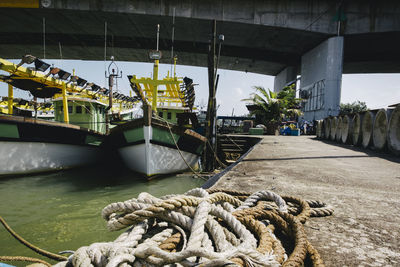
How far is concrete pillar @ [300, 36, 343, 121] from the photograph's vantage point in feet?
45.5

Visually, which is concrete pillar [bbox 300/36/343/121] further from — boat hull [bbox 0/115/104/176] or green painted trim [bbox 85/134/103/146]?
boat hull [bbox 0/115/104/176]

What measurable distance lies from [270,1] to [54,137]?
45.0 ft

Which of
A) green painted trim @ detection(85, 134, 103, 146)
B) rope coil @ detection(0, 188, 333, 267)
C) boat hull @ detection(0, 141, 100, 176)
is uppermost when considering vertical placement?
rope coil @ detection(0, 188, 333, 267)

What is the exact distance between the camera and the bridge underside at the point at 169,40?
13930 millimetres

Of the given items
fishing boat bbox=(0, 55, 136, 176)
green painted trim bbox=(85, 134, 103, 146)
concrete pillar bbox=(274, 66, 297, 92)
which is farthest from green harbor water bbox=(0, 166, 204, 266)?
concrete pillar bbox=(274, 66, 297, 92)

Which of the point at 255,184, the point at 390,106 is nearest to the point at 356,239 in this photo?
the point at 255,184

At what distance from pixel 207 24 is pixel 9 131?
12.5m

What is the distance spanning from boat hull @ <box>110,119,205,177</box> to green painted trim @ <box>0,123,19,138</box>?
8.04ft

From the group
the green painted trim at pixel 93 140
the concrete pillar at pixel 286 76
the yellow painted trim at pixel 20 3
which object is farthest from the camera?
the concrete pillar at pixel 286 76

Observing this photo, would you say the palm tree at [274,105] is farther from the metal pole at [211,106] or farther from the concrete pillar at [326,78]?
the metal pole at [211,106]

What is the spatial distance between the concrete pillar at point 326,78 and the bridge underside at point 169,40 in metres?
0.83

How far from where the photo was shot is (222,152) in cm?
1026

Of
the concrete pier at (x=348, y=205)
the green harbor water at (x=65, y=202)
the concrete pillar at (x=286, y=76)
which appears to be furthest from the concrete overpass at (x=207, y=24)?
the concrete pier at (x=348, y=205)

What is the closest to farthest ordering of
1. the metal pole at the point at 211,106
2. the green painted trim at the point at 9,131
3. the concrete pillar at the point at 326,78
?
1. the green painted trim at the point at 9,131
2. the metal pole at the point at 211,106
3. the concrete pillar at the point at 326,78
